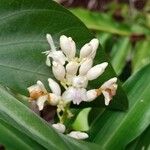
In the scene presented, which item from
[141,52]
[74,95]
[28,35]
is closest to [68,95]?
[74,95]

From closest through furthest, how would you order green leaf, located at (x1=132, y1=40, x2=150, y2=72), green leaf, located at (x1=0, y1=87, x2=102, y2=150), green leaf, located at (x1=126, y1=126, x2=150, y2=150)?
1. green leaf, located at (x1=0, y1=87, x2=102, y2=150)
2. green leaf, located at (x1=126, y1=126, x2=150, y2=150)
3. green leaf, located at (x1=132, y1=40, x2=150, y2=72)

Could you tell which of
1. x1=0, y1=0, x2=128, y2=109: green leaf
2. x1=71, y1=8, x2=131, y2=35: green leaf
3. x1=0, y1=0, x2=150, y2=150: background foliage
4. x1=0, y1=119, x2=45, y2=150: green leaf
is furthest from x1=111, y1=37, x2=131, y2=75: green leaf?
x1=0, y1=119, x2=45, y2=150: green leaf

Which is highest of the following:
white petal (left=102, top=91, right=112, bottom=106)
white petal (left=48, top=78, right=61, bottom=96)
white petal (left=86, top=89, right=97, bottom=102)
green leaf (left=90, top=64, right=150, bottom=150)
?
white petal (left=48, top=78, right=61, bottom=96)

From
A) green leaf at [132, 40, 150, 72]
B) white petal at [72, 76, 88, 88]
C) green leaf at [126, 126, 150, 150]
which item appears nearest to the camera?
white petal at [72, 76, 88, 88]

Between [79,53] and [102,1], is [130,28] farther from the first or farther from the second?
[79,53]

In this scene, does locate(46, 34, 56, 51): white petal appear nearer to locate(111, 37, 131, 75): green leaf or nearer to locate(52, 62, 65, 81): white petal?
locate(52, 62, 65, 81): white petal

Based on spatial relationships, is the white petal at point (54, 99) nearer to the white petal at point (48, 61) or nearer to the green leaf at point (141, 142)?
the white petal at point (48, 61)

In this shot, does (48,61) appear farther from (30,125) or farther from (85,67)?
(30,125)
